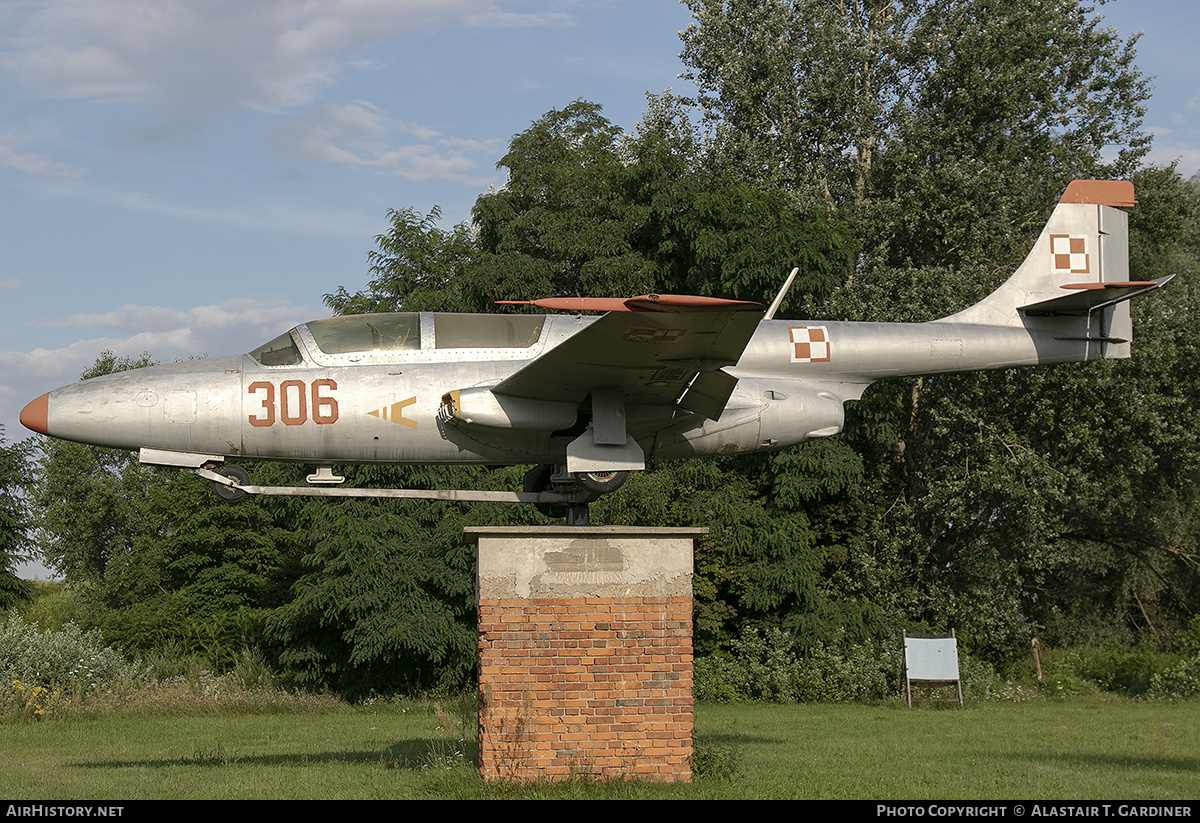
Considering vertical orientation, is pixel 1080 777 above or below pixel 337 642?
above

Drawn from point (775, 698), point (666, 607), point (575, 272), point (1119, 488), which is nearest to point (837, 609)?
point (775, 698)

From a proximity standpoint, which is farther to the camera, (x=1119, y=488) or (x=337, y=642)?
(x=1119, y=488)

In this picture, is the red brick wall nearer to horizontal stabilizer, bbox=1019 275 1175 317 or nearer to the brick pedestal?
the brick pedestal

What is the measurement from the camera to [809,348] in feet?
40.7

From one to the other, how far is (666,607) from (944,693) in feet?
52.0

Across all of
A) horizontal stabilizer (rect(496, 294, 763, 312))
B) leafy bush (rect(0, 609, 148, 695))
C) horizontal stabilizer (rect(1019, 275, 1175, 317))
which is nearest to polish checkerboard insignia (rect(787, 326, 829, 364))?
horizontal stabilizer (rect(1019, 275, 1175, 317))

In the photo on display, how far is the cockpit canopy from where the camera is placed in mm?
11625

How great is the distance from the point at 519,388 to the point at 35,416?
4.80 metres

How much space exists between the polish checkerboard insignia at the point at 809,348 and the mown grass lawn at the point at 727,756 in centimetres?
438

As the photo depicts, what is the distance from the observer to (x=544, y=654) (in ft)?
33.6

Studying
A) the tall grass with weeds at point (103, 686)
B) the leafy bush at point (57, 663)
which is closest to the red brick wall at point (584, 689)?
the tall grass with weeds at point (103, 686)

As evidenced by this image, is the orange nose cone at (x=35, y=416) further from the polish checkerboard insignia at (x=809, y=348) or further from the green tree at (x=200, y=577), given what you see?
the green tree at (x=200, y=577)

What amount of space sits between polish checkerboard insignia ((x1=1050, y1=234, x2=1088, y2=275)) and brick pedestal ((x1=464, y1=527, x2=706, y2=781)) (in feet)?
22.9
